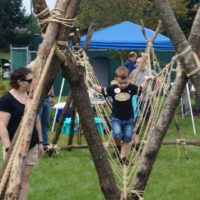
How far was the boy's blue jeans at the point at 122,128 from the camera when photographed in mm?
8227

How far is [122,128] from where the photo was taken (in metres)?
8.30

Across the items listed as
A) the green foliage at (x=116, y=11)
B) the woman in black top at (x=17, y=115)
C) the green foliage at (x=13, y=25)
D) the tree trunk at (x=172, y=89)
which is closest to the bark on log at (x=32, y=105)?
the tree trunk at (x=172, y=89)

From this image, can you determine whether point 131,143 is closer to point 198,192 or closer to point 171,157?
point 171,157

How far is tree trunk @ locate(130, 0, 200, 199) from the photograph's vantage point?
350cm

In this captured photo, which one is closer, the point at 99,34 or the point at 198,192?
the point at 198,192

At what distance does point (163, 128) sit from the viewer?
12.9 ft

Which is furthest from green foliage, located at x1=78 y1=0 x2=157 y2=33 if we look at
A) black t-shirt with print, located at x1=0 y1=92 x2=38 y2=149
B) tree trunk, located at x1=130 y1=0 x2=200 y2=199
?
tree trunk, located at x1=130 y1=0 x2=200 y2=199

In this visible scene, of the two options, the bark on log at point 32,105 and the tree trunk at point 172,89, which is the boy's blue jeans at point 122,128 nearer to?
the tree trunk at point 172,89

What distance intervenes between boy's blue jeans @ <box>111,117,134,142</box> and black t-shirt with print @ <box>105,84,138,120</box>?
2.4 inches

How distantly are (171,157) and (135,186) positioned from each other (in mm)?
4939

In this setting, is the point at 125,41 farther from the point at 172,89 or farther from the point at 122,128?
the point at 172,89

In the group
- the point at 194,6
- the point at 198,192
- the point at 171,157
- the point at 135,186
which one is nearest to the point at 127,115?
the point at 171,157

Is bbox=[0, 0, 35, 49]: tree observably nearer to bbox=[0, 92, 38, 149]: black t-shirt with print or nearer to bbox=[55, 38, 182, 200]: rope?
bbox=[55, 38, 182, 200]: rope

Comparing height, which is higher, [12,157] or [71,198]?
[12,157]
